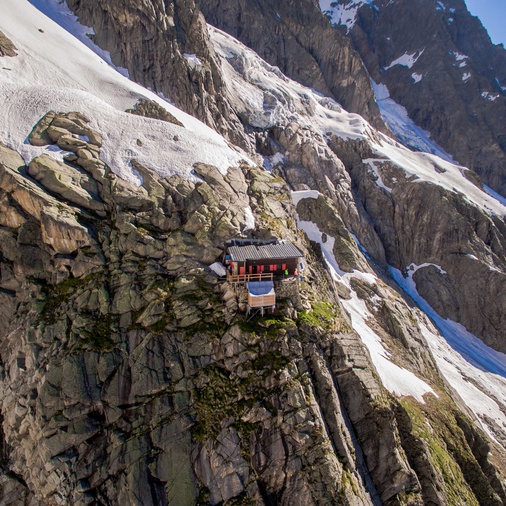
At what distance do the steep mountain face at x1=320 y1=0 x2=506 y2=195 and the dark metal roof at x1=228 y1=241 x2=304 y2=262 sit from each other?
398ft

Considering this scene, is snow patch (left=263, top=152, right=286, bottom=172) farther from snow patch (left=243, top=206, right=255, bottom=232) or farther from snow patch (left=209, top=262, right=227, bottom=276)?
snow patch (left=209, top=262, right=227, bottom=276)

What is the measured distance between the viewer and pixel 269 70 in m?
93.8

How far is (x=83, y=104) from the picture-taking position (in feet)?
121

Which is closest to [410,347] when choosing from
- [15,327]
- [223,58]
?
[15,327]

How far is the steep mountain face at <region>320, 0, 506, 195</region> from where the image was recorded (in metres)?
127

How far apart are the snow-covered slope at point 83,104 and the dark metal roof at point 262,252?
37.1 feet

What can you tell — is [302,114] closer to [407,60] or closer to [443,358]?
[443,358]

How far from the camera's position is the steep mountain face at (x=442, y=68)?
126688mm

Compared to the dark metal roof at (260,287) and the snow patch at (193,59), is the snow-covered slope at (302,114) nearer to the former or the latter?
the snow patch at (193,59)

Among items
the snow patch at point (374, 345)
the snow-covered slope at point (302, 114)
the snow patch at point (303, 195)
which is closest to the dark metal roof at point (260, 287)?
the snow patch at point (374, 345)

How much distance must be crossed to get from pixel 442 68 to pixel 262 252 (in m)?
159

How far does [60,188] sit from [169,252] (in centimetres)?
1029

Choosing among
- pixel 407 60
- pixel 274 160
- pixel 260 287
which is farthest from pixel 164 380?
pixel 407 60

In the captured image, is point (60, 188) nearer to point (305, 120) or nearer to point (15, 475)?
point (15, 475)
